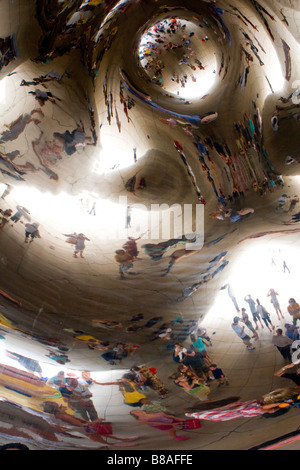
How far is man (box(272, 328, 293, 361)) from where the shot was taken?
4.16 ft

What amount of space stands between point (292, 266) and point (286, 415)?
0.50 meters

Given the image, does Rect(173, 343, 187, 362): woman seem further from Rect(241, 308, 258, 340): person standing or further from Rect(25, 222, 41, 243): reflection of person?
Rect(25, 222, 41, 243): reflection of person

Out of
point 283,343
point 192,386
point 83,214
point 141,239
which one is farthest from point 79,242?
point 283,343

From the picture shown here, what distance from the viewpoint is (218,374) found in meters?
1.26

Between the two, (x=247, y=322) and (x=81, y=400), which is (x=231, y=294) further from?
(x=81, y=400)

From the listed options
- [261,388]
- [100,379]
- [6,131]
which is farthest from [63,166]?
[261,388]

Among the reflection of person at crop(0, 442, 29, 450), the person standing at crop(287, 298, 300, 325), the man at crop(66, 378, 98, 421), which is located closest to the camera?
the reflection of person at crop(0, 442, 29, 450)

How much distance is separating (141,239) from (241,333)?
491mm

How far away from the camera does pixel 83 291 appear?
1357 mm

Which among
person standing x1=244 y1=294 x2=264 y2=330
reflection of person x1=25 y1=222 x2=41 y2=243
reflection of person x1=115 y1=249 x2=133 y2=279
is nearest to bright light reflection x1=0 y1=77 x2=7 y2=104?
reflection of person x1=25 y1=222 x2=41 y2=243

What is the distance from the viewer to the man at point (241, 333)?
1283 mm

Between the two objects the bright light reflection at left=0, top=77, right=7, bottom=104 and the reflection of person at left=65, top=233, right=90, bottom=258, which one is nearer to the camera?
the bright light reflection at left=0, top=77, right=7, bottom=104

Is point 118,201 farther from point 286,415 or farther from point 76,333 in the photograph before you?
point 286,415

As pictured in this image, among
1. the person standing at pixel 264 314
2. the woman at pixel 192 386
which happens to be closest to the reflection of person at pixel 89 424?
the woman at pixel 192 386
